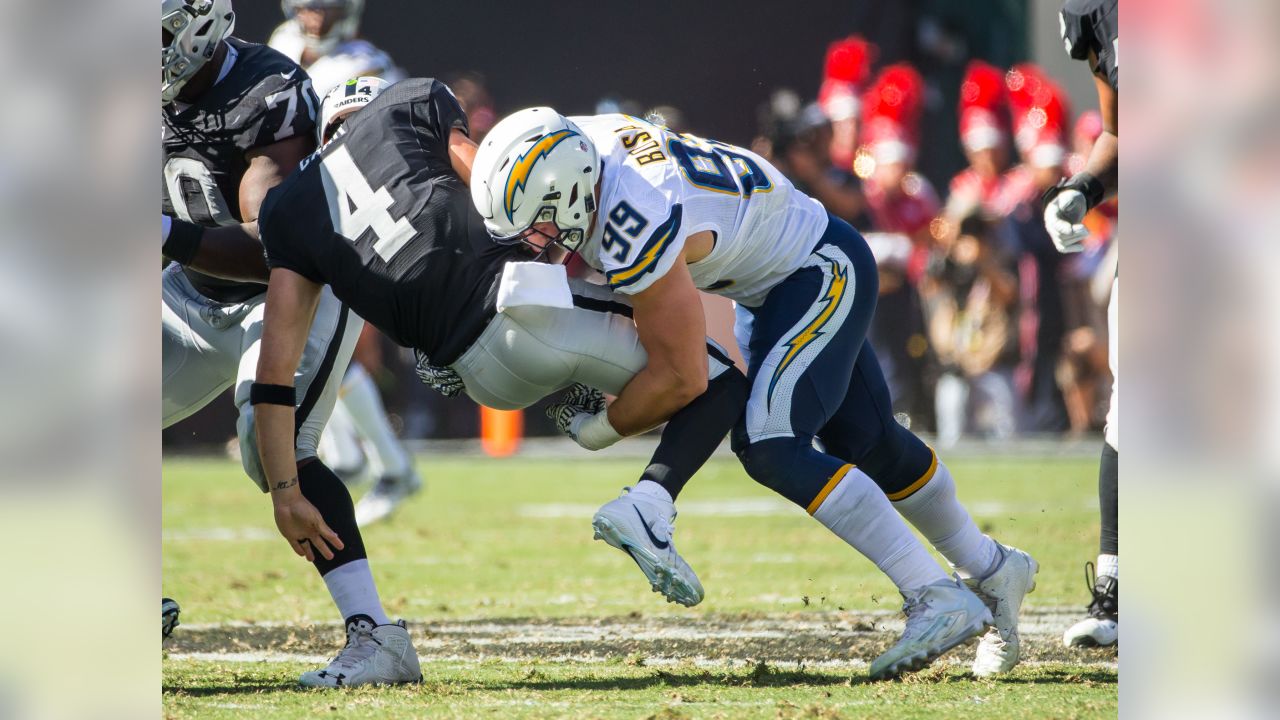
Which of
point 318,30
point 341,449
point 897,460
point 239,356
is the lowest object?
point 341,449

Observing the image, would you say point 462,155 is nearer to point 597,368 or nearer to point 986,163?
point 597,368

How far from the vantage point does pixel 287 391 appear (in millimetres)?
2973

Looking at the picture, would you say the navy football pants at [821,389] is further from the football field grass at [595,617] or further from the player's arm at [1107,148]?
the player's arm at [1107,148]

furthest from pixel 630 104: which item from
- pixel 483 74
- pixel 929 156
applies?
pixel 929 156

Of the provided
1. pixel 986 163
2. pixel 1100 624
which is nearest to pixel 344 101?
pixel 1100 624

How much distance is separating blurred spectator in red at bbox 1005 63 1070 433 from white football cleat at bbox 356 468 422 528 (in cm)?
563

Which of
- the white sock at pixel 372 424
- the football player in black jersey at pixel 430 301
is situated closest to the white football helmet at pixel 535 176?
the football player in black jersey at pixel 430 301

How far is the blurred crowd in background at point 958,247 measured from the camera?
10.1 m

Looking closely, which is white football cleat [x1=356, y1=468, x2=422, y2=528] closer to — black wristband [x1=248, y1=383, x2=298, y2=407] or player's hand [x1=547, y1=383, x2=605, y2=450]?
player's hand [x1=547, y1=383, x2=605, y2=450]

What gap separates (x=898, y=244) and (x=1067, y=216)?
679 cm

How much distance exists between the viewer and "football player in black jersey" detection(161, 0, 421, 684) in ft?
10.3

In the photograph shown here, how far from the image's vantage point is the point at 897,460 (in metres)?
3.32
